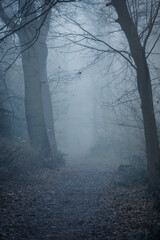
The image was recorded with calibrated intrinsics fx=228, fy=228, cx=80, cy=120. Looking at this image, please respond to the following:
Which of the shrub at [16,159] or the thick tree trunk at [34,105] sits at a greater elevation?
the thick tree trunk at [34,105]

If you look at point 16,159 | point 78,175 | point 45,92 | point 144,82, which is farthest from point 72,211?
point 45,92

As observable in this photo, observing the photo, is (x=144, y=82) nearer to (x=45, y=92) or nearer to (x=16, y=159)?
(x=16, y=159)

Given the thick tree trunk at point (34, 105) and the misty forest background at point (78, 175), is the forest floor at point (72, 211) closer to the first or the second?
the misty forest background at point (78, 175)

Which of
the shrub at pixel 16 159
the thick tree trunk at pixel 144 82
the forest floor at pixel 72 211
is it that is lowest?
the forest floor at pixel 72 211

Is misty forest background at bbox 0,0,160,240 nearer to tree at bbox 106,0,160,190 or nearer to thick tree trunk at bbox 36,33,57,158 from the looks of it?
tree at bbox 106,0,160,190

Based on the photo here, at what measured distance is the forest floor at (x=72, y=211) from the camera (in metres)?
4.82

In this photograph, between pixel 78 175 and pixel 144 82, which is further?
pixel 78 175

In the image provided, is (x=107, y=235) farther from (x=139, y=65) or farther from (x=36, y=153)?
(x=36, y=153)

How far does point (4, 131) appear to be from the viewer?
14.4 metres

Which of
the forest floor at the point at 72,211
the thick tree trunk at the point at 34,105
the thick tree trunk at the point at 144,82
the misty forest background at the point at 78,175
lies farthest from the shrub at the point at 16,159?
the thick tree trunk at the point at 144,82

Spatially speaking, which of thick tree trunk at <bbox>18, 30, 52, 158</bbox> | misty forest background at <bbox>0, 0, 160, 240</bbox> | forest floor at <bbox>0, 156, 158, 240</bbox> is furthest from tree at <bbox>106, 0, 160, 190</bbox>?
thick tree trunk at <bbox>18, 30, 52, 158</bbox>

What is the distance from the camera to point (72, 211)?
6328mm

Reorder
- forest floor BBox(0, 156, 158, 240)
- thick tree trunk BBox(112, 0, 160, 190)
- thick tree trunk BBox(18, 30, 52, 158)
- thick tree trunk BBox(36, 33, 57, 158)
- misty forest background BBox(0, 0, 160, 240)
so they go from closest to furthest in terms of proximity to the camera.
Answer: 1. forest floor BBox(0, 156, 158, 240)
2. misty forest background BBox(0, 0, 160, 240)
3. thick tree trunk BBox(112, 0, 160, 190)
4. thick tree trunk BBox(18, 30, 52, 158)
5. thick tree trunk BBox(36, 33, 57, 158)

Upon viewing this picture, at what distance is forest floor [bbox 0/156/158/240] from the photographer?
4.82 meters
